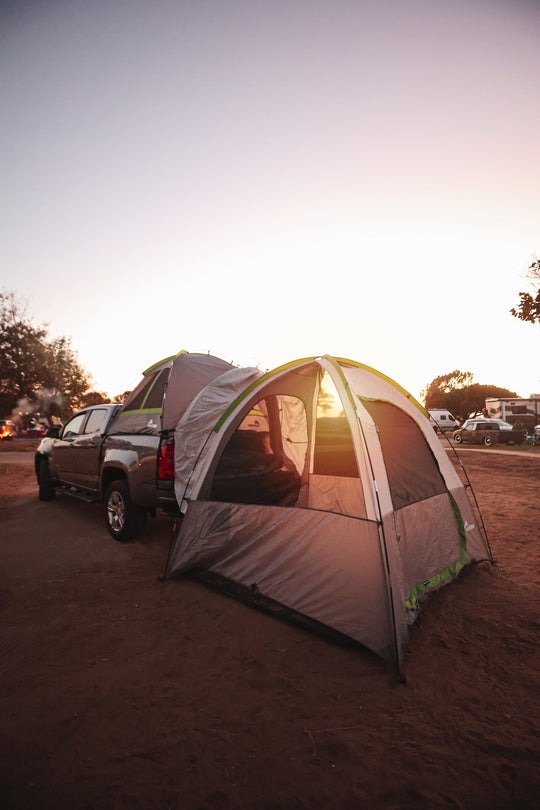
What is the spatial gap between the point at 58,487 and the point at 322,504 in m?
5.62

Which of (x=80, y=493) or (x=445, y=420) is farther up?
(x=445, y=420)

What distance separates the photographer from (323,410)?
19.5 ft

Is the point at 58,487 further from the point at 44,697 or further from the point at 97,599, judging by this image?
the point at 44,697

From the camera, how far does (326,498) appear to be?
5.59m

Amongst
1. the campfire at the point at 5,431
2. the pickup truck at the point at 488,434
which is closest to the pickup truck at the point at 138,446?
the pickup truck at the point at 488,434

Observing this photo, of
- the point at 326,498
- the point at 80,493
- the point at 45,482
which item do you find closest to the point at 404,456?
the point at 326,498

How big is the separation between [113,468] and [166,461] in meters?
1.43

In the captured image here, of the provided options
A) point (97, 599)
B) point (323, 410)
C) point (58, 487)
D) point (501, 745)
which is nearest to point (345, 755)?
point (501, 745)

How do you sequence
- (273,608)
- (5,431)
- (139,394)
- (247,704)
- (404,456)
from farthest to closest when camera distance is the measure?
(5,431) < (139,394) < (404,456) < (273,608) < (247,704)

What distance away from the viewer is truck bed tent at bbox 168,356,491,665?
11.2 ft

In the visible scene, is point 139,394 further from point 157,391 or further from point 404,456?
point 404,456

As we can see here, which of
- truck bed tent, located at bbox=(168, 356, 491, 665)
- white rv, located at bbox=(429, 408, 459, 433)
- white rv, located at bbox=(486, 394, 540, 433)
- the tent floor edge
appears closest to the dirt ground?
the tent floor edge

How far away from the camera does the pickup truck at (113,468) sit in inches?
203

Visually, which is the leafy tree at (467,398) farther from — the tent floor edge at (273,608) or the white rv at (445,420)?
the tent floor edge at (273,608)
